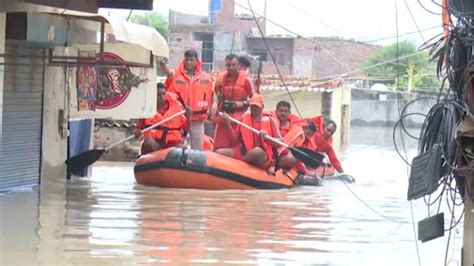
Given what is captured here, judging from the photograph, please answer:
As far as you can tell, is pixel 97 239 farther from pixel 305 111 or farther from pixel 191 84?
pixel 305 111

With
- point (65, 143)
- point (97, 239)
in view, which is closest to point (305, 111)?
point (65, 143)

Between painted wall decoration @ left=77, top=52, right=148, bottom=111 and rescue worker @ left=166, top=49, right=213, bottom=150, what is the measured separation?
3.18ft

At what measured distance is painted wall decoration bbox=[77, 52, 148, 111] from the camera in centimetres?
1446

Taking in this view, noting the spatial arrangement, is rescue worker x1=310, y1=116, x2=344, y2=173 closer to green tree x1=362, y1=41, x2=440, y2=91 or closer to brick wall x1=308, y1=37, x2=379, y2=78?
green tree x1=362, y1=41, x2=440, y2=91

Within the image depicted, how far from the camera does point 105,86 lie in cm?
1507

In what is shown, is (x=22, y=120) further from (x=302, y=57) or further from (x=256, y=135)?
(x=302, y=57)

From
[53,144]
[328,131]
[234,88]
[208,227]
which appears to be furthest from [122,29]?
[328,131]

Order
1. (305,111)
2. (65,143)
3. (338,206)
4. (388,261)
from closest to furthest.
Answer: (388,261) < (338,206) < (65,143) < (305,111)

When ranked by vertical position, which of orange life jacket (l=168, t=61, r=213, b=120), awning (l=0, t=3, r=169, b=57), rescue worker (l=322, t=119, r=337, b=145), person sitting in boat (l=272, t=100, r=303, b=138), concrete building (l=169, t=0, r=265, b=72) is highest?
concrete building (l=169, t=0, r=265, b=72)

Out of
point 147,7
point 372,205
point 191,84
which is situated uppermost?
point 147,7

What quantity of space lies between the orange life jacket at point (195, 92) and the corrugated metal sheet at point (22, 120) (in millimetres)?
3074

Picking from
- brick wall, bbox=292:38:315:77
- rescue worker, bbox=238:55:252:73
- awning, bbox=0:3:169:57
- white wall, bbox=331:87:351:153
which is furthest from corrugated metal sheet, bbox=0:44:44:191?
brick wall, bbox=292:38:315:77

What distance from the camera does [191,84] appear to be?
51.8 feet

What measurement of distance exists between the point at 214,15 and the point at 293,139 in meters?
22.3
